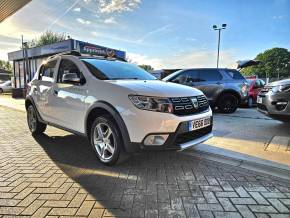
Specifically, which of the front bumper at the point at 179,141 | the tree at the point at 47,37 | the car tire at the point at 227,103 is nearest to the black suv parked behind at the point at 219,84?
the car tire at the point at 227,103

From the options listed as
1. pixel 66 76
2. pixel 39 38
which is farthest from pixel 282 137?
pixel 39 38

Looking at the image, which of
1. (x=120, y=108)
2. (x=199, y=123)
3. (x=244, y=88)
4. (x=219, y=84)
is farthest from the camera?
(x=244, y=88)

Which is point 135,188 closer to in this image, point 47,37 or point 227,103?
point 227,103

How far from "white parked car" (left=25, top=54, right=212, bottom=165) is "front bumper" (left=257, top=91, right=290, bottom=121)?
1.92 meters

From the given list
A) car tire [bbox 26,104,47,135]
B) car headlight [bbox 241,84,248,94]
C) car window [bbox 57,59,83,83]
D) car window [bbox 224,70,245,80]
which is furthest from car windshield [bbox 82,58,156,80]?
car headlight [bbox 241,84,248,94]

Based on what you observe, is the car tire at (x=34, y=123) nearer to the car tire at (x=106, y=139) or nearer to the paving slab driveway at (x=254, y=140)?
the car tire at (x=106, y=139)

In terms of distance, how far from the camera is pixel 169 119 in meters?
3.45

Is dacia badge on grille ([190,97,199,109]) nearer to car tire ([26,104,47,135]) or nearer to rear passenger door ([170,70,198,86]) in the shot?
car tire ([26,104,47,135])

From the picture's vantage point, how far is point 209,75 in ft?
30.6

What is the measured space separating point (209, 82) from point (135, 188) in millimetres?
6728

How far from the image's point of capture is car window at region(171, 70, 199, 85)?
9.38m

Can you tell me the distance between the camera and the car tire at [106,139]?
370cm

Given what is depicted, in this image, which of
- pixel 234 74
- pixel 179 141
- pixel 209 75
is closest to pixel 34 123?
pixel 179 141

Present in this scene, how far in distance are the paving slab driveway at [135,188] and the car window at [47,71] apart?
1648mm
